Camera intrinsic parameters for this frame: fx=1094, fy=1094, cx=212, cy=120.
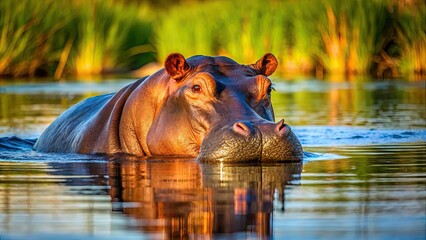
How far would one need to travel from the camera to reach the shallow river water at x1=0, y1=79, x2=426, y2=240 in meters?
4.14

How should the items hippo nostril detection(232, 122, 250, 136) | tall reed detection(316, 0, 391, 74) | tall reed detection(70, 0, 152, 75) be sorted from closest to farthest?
hippo nostril detection(232, 122, 250, 136)
tall reed detection(316, 0, 391, 74)
tall reed detection(70, 0, 152, 75)

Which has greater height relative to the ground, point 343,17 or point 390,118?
point 343,17

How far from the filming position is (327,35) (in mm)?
24281

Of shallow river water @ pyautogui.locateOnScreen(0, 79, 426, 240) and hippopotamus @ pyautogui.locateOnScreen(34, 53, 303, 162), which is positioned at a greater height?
hippopotamus @ pyautogui.locateOnScreen(34, 53, 303, 162)

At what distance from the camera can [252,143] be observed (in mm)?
6434

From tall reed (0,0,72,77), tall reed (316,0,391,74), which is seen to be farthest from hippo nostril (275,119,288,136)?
tall reed (0,0,72,77)

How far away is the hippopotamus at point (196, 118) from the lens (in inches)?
255

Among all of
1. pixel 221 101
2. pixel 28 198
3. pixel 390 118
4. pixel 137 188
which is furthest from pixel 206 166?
pixel 390 118

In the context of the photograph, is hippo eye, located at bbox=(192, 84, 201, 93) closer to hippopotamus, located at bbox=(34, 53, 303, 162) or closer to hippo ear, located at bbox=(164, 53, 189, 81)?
hippopotamus, located at bbox=(34, 53, 303, 162)

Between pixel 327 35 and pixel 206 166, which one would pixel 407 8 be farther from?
pixel 206 166

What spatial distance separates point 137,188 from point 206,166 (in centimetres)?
100

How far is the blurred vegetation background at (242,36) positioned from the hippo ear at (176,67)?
14.9 metres

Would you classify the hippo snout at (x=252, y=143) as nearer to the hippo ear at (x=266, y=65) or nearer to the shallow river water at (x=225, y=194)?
the shallow river water at (x=225, y=194)

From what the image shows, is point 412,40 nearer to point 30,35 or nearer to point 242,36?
point 242,36
